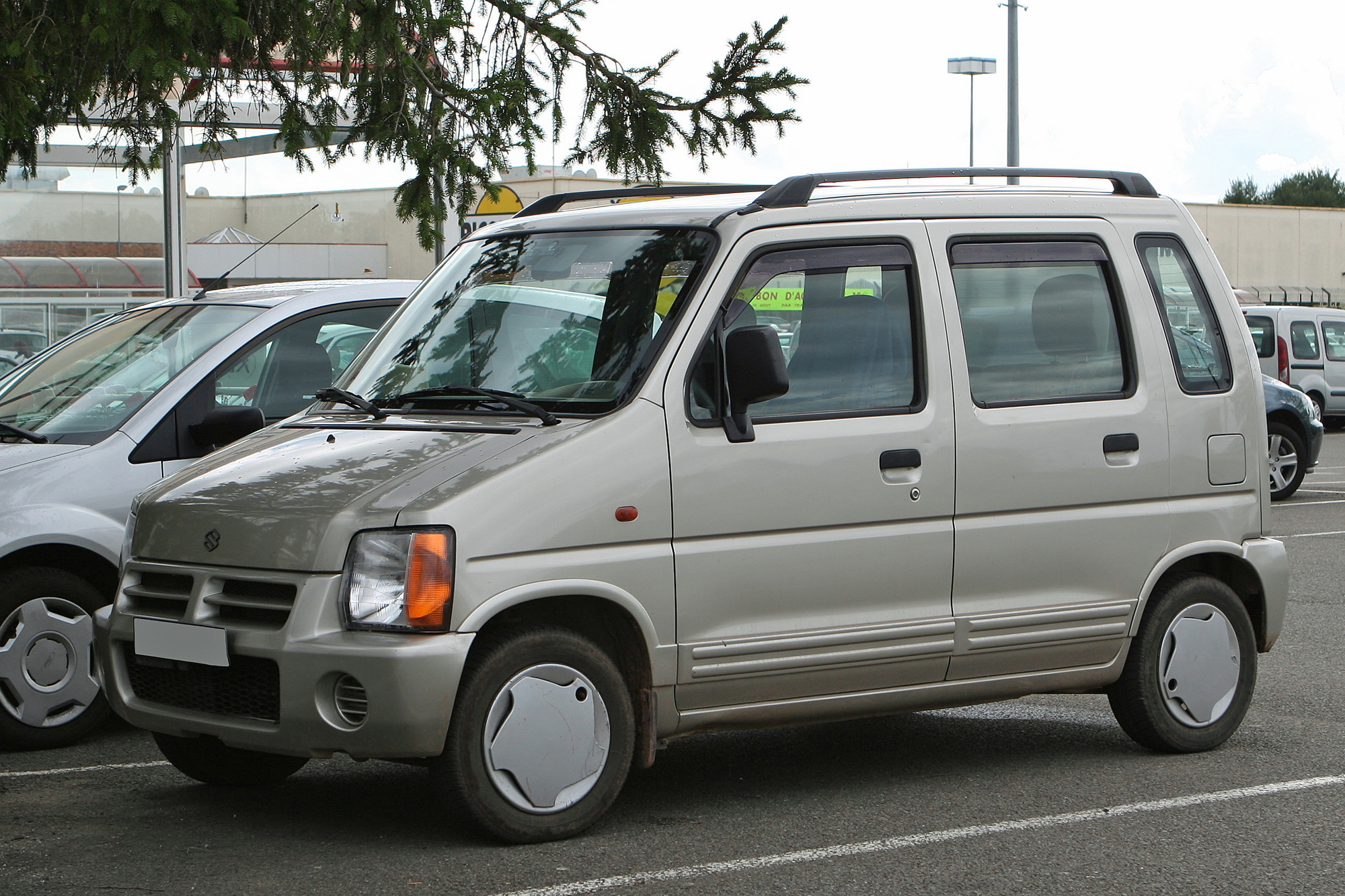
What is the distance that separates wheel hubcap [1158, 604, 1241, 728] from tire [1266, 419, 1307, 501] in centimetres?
1114

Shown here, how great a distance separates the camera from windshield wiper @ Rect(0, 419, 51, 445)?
6.69 metres

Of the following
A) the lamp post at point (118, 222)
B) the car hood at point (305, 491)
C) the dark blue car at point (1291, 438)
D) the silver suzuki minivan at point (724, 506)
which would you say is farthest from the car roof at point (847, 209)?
the lamp post at point (118, 222)

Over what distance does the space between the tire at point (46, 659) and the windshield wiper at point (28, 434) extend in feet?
1.81

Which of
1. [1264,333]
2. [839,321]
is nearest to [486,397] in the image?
[839,321]

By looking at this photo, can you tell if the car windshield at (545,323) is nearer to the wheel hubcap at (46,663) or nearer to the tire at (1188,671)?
the wheel hubcap at (46,663)

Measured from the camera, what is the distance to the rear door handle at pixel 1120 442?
5.88 meters

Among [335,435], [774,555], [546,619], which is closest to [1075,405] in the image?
[774,555]

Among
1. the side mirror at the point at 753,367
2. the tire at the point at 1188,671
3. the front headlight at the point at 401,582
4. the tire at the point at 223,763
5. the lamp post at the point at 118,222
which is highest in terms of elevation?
the lamp post at the point at 118,222

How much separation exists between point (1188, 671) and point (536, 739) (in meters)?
2.64

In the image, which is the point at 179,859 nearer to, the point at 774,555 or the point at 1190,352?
the point at 774,555

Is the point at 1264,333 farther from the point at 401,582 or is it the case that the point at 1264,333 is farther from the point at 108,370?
the point at 401,582

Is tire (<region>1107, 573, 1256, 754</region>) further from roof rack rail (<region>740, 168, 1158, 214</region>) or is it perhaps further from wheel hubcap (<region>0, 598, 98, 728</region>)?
wheel hubcap (<region>0, 598, 98, 728</region>)

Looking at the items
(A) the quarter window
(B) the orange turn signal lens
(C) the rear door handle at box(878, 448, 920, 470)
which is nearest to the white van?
(A) the quarter window

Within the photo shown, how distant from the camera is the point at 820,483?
533 centimetres
